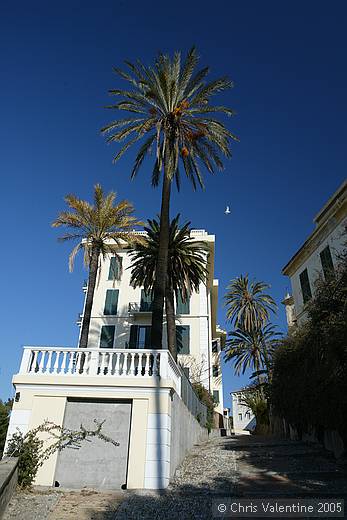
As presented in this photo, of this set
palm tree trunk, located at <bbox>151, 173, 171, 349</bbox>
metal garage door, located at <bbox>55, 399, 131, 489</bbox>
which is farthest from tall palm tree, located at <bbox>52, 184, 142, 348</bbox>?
metal garage door, located at <bbox>55, 399, 131, 489</bbox>

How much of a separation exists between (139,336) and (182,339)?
143 inches

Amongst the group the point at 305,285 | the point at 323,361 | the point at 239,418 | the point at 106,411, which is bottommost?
the point at 106,411

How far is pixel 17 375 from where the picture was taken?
9875 mm

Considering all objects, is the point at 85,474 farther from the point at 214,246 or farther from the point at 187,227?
the point at 214,246

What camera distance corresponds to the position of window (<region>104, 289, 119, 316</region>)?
3322 centimetres

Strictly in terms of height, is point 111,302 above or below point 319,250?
above

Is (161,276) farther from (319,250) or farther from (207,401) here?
(207,401)

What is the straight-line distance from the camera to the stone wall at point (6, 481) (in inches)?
241

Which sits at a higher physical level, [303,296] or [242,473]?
[303,296]

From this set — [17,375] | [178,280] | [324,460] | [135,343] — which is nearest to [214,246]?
[135,343]

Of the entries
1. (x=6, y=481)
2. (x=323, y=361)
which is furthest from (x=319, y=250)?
(x=6, y=481)

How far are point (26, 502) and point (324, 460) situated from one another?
9.19 meters

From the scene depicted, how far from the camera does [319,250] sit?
71.1ft

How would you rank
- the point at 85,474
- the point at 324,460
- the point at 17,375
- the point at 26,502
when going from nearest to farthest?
the point at 26,502
the point at 85,474
the point at 17,375
the point at 324,460
